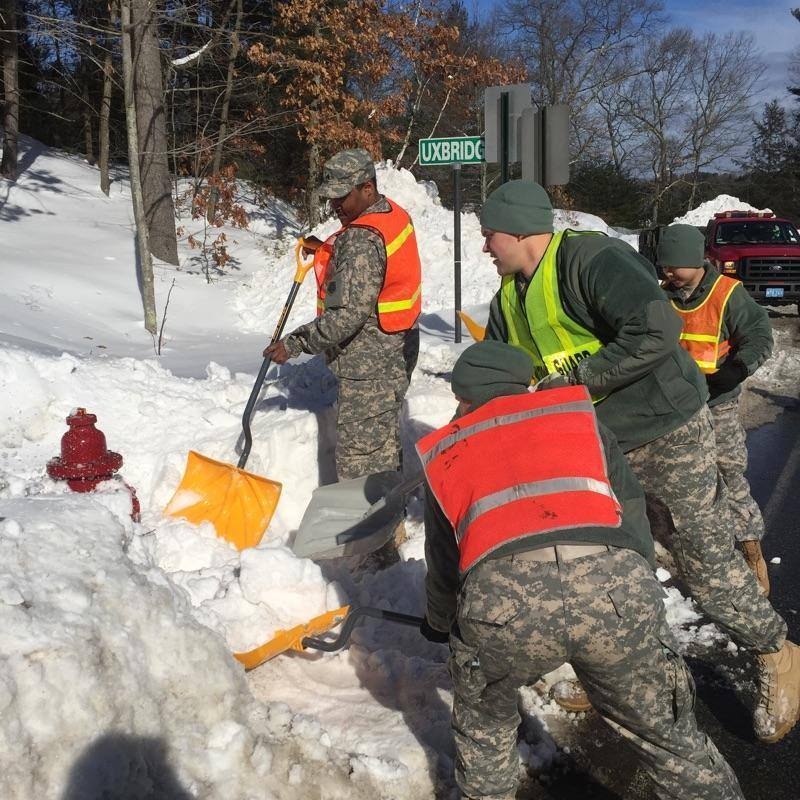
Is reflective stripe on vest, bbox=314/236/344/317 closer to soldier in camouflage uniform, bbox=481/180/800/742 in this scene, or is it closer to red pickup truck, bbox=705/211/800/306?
soldier in camouflage uniform, bbox=481/180/800/742

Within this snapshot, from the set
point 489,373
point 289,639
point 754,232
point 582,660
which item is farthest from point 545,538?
point 754,232

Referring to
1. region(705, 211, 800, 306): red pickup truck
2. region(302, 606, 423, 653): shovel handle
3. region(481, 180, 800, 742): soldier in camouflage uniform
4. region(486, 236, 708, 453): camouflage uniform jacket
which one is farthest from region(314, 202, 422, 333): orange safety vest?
region(705, 211, 800, 306): red pickup truck

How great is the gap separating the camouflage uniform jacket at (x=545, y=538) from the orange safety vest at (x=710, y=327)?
2.20 m

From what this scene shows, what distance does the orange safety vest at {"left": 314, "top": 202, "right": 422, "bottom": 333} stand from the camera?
392 cm

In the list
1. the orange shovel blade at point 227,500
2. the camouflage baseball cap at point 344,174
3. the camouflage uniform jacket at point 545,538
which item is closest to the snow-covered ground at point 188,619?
the orange shovel blade at point 227,500

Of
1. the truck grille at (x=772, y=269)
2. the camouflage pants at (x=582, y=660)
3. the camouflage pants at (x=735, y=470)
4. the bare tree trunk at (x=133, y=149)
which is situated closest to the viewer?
the camouflage pants at (x=582, y=660)

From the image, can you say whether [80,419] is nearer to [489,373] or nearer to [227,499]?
[227,499]

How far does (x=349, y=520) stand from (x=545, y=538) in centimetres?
144

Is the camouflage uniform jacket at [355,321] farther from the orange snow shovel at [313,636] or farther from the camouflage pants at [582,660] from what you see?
the camouflage pants at [582,660]

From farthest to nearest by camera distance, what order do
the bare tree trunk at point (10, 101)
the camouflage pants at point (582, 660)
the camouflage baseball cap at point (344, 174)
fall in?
the bare tree trunk at point (10, 101)
the camouflage baseball cap at point (344, 174)
the camouflage pants at point (582, 660)

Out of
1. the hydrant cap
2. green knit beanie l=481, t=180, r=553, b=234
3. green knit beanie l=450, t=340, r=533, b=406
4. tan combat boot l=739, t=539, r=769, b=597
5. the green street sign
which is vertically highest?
the green street sign

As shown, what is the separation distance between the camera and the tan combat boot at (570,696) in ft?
10.5

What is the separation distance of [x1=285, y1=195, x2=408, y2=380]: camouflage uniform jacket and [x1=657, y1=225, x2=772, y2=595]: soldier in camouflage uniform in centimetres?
150

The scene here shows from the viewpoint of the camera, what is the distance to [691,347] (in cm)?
434
